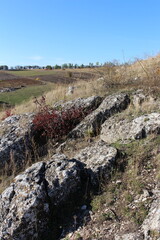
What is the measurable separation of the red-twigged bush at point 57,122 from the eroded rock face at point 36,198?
88.8 inches

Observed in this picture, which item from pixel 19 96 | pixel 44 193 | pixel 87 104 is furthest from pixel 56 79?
pixel 44 193

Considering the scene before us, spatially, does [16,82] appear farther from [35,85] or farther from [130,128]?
[130,128]

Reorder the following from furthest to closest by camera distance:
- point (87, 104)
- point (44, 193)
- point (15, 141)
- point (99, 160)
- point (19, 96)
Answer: point (19, 96) → point (87, 104) → point (15, 141) → point (99, 160) → point (44, 193)

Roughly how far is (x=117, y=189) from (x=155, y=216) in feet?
2.89

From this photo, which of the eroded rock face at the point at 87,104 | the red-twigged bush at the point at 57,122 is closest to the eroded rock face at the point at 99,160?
the red-twigged bush at the point at 57,122

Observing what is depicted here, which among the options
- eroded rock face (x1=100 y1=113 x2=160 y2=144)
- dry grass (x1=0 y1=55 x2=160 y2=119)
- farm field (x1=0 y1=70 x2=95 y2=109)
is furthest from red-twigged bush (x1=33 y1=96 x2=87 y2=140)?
farm field (x1=0 y1=70 x2=95 y2=109)

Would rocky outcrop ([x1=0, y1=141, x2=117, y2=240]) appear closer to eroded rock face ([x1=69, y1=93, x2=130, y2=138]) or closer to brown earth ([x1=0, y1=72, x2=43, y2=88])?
eroded rock face ([x1=69, y1=93, x2=130, y2=138])

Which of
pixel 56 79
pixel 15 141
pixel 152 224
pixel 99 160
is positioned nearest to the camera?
pixel 152 224

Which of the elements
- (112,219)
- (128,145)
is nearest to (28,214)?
(112,219)

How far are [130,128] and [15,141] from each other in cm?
300

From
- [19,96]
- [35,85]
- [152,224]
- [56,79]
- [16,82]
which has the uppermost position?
[56,79]

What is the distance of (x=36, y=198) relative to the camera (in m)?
3.37

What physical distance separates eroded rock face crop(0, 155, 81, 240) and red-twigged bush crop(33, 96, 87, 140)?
226cm

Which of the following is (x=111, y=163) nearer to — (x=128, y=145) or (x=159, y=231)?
(x=128, y=145)
